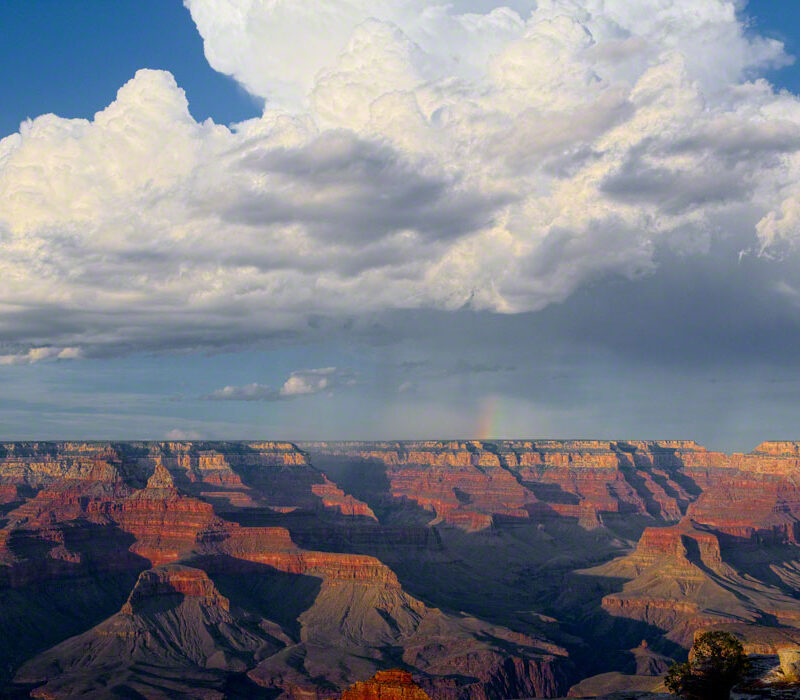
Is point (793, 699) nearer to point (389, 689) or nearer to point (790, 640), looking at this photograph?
point (389, 689)

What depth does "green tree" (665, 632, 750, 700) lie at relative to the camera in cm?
8725

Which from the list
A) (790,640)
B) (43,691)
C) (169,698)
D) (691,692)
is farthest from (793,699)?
(43,691)

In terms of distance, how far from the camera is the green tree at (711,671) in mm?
87250

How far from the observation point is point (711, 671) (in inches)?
3642

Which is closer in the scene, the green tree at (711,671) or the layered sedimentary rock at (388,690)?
the green tree at (711,671)

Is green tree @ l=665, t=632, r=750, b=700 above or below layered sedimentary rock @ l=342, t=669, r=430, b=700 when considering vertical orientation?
above

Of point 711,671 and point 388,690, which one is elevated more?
point 711,671

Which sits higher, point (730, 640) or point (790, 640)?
point (730, 640)

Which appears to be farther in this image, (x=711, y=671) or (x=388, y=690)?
(x=388, y=690)

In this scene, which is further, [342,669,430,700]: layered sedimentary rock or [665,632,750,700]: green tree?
[342,669,430,700]: layered sedimentary rock

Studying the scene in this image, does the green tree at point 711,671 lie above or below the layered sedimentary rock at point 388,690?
above

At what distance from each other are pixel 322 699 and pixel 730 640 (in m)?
119

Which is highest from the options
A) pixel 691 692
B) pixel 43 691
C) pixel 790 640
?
pixel 691 692

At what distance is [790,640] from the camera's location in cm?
19675
